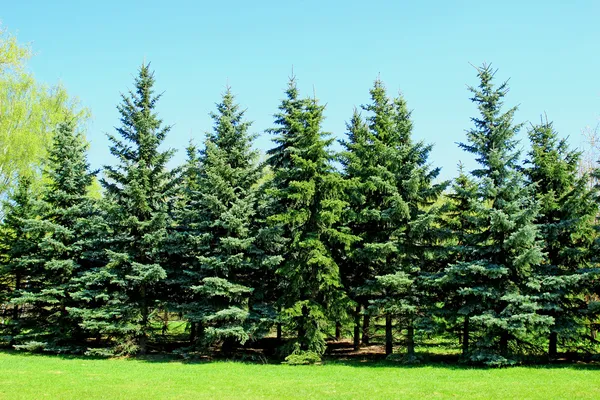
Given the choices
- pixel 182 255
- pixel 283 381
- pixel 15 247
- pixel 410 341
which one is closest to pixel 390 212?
pixel 410 341

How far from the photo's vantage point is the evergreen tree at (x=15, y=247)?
2512 centimetres

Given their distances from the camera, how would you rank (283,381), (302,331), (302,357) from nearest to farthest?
(283,381) → (302,357) → (302,331)

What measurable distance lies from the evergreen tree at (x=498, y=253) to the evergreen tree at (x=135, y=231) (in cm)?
1425

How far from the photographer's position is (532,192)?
20.6 metres

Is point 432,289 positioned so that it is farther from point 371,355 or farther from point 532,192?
point 532,192

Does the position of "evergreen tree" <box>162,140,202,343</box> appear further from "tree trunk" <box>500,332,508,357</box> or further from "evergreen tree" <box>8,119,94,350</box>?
"tree trunk" <box>500,332,508,357</box>

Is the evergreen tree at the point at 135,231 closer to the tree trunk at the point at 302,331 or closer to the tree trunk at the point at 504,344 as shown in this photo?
the tree trunk at the point at 302,331

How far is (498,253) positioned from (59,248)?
21623 mm

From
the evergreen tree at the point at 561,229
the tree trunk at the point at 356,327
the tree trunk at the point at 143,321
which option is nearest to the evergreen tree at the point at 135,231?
the tree trunk at the point at 143,321

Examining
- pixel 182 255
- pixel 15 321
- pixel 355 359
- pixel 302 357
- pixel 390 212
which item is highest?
pixel 390 212

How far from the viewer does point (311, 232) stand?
20469mm

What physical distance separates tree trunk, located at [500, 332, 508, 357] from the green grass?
0.99 m

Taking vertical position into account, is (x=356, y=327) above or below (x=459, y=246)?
below

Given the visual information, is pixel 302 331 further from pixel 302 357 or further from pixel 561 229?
pixel 561 229
